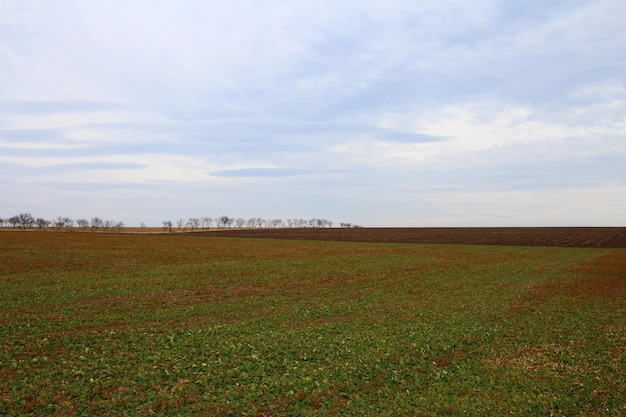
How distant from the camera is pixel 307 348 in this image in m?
16.0

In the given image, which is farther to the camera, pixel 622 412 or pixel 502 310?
pixel 502 310

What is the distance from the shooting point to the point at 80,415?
10195 mm

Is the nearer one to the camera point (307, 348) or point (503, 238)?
point (307, 348)

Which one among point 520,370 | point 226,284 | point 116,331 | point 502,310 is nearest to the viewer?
point 520,370

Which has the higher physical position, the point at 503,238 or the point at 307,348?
the point at 503,238

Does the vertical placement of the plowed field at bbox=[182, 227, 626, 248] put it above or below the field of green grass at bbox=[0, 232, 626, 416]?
above

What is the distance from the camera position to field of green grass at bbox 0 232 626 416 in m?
11.2

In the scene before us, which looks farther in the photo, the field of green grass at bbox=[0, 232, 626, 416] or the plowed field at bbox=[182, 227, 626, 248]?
the plowed field at bbox=[182, 227, 626, 248]

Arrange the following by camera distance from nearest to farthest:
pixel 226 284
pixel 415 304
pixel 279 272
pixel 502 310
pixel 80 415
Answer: pixel 80 415
pixel 502 310
pixel 415 304
pixel 226 284
pixel 279 272

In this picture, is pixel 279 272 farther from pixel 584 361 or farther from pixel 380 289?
pixel 584 361

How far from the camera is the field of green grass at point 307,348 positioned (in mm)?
11195

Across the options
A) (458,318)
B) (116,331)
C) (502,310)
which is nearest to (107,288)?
(116,331)

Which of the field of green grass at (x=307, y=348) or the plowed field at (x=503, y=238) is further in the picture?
the plowed field at (x=503, y=238)

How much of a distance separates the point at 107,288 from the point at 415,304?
22.2 meters
